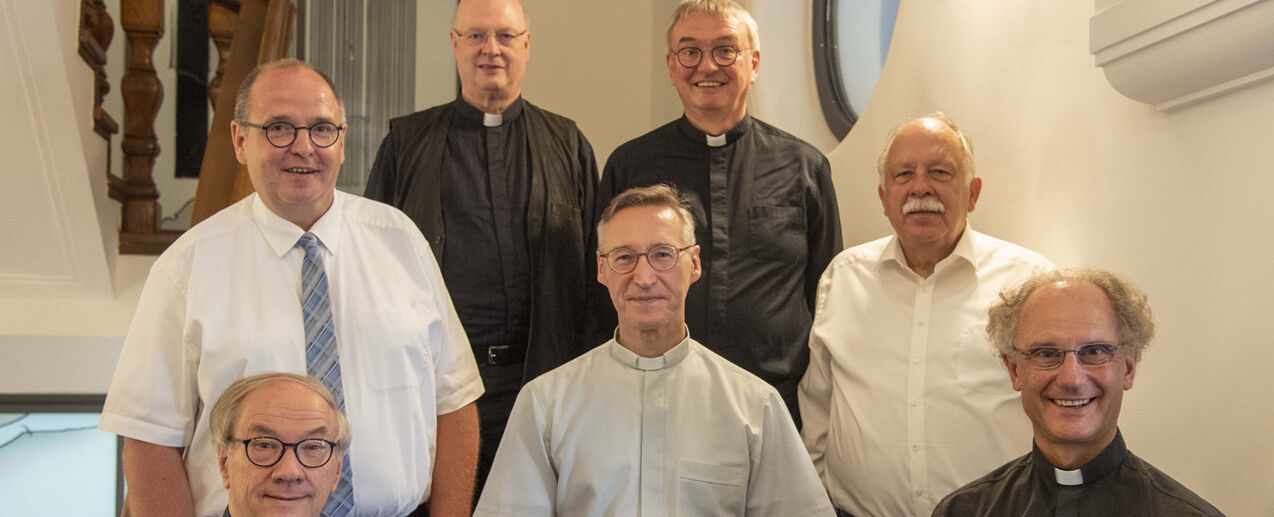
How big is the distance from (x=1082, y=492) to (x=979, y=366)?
0.53 meters

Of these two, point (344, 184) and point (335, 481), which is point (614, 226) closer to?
point (335, 481)

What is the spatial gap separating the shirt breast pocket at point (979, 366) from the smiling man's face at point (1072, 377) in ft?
1.38

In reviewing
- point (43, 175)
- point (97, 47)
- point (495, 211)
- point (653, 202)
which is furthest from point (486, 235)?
point (97, 47)

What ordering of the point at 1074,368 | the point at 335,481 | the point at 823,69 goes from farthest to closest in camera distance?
the point at 823,69 < the point at 335,481 < the point at 1074,368

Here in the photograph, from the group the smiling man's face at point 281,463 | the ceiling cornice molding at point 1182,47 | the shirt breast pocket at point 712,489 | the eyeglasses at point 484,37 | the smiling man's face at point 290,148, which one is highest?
the eyeglasses at point 484,37

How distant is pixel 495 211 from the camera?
9.20 feet

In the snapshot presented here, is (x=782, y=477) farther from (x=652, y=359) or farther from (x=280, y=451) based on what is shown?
(x=280, y=451)

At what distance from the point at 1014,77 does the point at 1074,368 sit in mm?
1018

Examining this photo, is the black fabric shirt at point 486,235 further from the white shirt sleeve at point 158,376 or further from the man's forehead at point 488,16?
the white shirt sleeve at point 158,376

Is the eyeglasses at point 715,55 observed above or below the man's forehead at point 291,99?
above

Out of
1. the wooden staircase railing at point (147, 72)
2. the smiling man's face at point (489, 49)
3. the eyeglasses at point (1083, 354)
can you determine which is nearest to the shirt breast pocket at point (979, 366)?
the eyeglasses at point (1083, 354)

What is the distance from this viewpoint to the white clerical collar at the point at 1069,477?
1920 mm

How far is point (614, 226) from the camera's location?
229cm

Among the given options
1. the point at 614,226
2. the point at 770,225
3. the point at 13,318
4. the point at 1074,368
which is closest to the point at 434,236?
the point at 614,226
